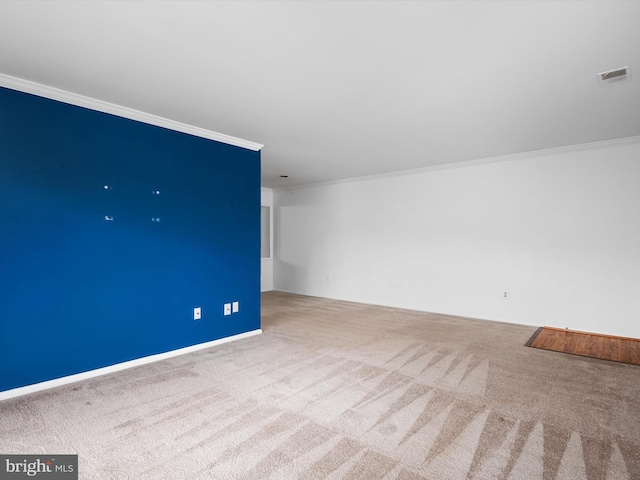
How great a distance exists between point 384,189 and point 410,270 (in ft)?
5.38

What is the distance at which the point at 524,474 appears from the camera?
1.81m

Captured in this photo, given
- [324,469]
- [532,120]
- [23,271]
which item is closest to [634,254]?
[532,120]

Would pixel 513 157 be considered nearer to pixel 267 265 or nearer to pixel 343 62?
pixel 343 62

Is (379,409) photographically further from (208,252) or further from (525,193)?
(525,193)

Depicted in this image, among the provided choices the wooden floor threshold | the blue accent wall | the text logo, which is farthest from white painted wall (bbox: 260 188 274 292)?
the text logo

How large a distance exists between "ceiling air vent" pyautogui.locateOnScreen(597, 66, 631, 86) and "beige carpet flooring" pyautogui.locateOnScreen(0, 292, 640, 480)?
98.9 inches

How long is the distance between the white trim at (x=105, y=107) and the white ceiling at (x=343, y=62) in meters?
0.09

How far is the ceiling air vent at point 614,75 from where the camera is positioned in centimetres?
257

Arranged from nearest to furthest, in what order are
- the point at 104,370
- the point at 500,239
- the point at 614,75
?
the point at 614,75 → the point at 104,370 → the point at 500,239

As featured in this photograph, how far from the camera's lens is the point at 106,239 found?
10.5ft

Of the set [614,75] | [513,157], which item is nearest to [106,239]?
[614,75]

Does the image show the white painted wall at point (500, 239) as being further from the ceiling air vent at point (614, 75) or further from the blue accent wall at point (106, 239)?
the blue accent wall at point (106, 239)

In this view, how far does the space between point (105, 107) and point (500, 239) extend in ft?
17.7

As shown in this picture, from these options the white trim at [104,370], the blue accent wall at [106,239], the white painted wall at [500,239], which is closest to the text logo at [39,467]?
the white trim at [104,370]
